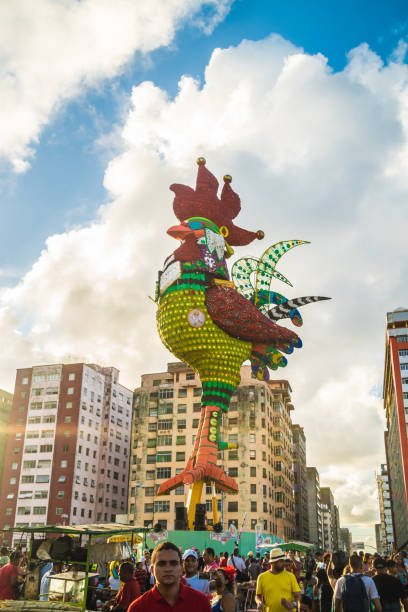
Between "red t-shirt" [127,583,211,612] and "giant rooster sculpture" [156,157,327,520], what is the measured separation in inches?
933

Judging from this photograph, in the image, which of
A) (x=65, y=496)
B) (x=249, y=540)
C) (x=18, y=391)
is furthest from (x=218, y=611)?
(x=18, y=391)

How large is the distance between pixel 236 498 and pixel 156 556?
64.0 meters

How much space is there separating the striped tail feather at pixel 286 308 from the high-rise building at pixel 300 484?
67162 mm

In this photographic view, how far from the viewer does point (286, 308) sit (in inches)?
1172

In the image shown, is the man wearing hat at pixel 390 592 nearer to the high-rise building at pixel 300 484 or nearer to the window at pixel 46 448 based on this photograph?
the window at pixel 46 448

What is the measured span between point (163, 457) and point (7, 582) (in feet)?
201

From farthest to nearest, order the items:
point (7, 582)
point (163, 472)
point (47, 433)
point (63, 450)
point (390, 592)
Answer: point (47, 433)
point (63, 450)
point (163, 472)
point (7, 582)
point (390, 592)

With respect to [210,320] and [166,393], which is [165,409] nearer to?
[166,393]

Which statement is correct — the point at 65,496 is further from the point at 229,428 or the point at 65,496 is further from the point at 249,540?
the point at 249,540

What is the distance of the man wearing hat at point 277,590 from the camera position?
7.12m

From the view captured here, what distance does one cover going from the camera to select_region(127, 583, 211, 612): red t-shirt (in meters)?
4.04

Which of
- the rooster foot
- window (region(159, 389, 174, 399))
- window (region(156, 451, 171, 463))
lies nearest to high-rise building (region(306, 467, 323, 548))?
window (region(156, 451, 171, 463))

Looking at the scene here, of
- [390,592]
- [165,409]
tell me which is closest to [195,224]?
[390,592]

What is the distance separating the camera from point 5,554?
613 inches
